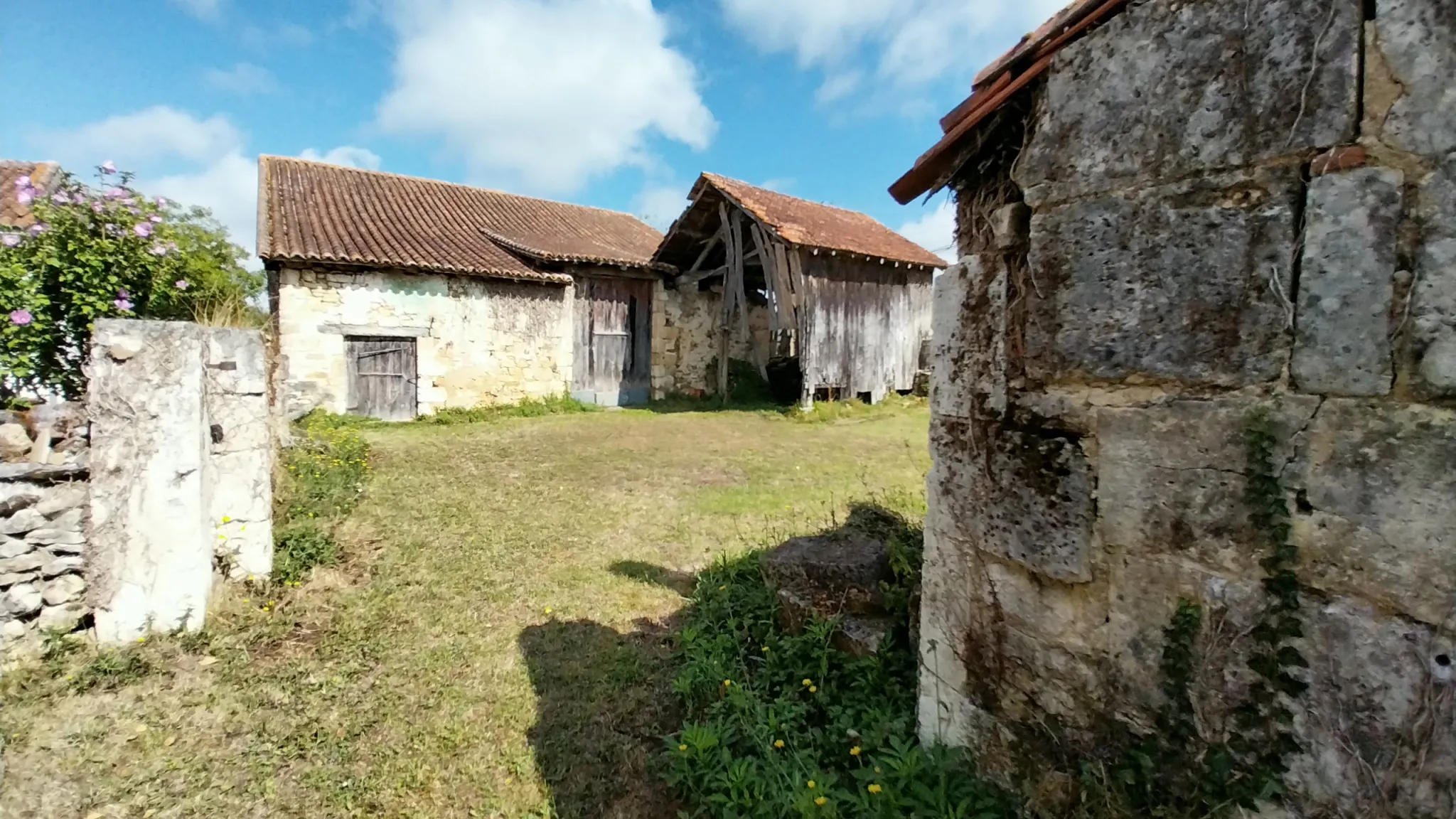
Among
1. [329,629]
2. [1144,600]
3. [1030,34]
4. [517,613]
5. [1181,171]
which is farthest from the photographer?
[517,613]

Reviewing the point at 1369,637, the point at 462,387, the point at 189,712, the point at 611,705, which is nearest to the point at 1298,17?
the point at 1369,637

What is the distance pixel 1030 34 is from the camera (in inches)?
75.9

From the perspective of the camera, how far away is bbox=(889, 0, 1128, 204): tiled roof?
5.75 feet

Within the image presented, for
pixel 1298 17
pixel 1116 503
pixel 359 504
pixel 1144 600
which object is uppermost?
pixel 1298 17

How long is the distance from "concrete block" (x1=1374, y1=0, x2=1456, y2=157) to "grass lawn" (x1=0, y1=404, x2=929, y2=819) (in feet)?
9.65

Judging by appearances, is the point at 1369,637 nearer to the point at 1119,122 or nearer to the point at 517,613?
the point at 1119,122

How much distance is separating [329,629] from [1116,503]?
13.5 ft

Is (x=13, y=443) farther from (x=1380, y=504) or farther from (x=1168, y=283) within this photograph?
(x=1380, y=504)

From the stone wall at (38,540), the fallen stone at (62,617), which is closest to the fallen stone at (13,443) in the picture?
the stone wall at (38,540)

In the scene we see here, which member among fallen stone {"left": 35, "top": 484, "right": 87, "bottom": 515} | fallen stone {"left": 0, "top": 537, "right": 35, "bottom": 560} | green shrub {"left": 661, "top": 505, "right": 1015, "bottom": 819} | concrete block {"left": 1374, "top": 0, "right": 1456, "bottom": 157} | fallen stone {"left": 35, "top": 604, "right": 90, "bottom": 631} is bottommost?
green shrub {"left": 661, "top": 505, "right": 1015, "bottom": 819}

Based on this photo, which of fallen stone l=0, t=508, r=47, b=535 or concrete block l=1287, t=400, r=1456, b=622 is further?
fallen stone l=0, t=508, r=47, b=535

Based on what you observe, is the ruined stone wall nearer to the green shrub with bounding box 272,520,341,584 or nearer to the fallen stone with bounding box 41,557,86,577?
the green shrub with bounding box 272,520,341,584

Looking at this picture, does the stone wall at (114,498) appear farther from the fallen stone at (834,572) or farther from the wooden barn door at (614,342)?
the wooden barn door at (614,342)

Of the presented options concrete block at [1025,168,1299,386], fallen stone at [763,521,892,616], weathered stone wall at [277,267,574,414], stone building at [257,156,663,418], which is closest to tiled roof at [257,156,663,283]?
stone building at [257,156,663,418]
